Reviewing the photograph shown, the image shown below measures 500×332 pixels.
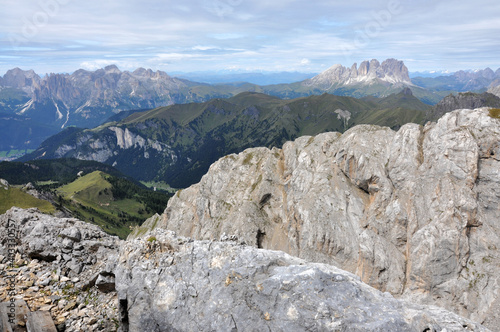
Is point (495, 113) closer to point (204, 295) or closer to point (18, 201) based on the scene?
point (204, 295)

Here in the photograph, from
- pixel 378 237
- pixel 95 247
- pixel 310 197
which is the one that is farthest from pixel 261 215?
pixel 95 247

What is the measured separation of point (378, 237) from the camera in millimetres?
68688

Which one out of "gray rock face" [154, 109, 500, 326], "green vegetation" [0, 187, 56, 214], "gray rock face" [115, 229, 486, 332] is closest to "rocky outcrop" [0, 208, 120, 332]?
"gray rock face" [115, 229, 486, 332]

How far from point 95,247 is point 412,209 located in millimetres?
68006

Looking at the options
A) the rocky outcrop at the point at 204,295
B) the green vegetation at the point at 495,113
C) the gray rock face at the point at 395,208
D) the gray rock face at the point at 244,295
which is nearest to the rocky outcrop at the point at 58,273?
the rocky outcrop at the point at 204,295

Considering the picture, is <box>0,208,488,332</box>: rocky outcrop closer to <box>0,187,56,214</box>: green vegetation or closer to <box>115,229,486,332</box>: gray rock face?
<box>115,229,486,332</box>: gray rock face

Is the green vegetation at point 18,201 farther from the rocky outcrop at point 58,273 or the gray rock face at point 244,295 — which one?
the gray rock face at point 244,295

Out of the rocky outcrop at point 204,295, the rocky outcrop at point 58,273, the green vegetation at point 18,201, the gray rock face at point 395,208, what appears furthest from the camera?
the green vegetation at point 18,201

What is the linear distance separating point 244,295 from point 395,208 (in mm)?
65152

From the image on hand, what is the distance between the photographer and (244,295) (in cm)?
1430

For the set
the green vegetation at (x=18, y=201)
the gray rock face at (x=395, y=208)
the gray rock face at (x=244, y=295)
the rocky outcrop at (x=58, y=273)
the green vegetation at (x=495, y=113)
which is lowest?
the green vegetation at (x=18, y=201)

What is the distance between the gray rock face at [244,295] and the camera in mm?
12742

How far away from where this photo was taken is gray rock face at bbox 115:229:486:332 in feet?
41.8

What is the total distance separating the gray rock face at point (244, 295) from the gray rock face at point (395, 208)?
54764 mm
